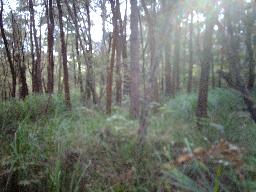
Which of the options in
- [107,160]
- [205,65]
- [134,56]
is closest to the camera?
[107,160]

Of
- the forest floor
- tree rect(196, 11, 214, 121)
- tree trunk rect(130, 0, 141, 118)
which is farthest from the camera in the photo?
tree trunk rect(130, 0, 141, 118)

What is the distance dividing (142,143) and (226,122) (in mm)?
3364

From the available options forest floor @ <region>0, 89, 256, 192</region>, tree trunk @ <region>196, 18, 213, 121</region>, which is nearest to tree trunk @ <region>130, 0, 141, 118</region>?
tree trunk @ <region>196, 18, 213, 121</region>

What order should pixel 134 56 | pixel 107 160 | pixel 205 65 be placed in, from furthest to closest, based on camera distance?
1. pixel 134 56
2. pixel 205 65
3. pixel 107 160

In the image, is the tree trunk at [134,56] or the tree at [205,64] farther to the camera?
the tree trunk at [134,56]

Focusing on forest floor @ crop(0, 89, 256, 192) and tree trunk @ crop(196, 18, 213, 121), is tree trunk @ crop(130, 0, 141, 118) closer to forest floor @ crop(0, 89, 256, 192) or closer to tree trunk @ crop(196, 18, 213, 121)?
tree trunk @ crop(196, 18, 213, 121)

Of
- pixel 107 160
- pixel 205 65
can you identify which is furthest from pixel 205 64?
pixel 107 160

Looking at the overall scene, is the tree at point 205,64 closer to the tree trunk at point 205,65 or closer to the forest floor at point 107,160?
the tree trunk at point 205,65

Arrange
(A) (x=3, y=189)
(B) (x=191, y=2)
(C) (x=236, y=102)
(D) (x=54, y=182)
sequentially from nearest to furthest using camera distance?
1. (D) (x=54, y=182)
2. (A) (x=3, y=189)
3. (B) (x=191, y=2)
4. (C) (x=236, y=102)

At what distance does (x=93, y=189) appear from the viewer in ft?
12.8

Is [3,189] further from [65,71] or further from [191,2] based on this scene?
[65,71]

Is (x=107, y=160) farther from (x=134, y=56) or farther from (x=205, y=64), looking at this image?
(x=134, y=56)

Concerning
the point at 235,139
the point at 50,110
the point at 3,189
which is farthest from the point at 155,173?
the point at 50,110

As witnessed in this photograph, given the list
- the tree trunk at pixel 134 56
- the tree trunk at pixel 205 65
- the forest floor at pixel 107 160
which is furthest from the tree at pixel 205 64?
the tree trunk at pixel 134 56
